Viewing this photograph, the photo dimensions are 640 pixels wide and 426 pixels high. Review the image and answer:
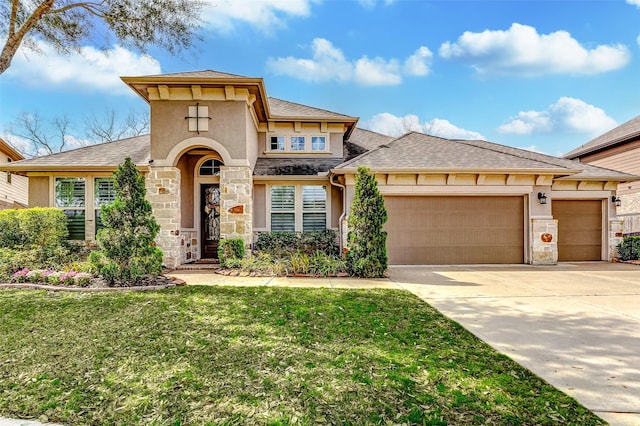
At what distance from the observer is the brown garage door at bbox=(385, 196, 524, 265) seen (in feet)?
31.7

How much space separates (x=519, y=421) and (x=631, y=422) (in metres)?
0.74

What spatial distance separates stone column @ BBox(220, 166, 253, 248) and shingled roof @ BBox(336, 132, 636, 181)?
104 inches

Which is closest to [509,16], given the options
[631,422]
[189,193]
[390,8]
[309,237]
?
[390,8]

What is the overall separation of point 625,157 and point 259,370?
766 inches

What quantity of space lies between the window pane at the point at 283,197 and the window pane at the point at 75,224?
18.7ft

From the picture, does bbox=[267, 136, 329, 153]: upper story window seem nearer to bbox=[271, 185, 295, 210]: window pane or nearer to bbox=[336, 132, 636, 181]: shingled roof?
bbox=[271, 185, 295, 210]: window pane

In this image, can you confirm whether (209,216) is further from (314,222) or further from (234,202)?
(314,222)

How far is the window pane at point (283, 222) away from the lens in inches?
410

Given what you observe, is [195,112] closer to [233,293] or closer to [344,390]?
[233,293]

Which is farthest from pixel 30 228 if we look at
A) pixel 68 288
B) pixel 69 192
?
pixel 68 288

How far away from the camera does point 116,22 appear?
28.2 feet

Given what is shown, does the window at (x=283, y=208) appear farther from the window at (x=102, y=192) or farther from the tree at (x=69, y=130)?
the tree at (x=69, y=130)

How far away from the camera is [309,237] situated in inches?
393

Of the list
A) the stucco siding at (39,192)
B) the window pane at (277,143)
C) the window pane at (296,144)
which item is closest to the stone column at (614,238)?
the window pane at (296,144)
